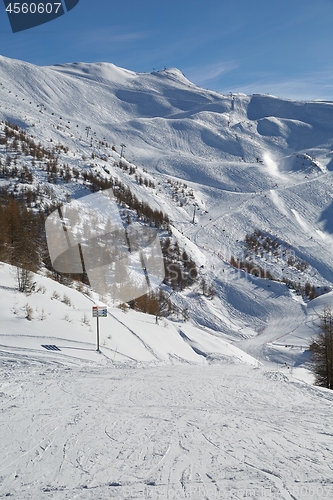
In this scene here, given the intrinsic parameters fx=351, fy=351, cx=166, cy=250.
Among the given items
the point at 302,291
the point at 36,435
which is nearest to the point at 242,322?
the point at 302,291

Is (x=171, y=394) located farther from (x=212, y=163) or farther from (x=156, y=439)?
(x=212, y=163)

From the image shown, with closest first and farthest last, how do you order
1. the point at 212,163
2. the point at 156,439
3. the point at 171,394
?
1. the point at 156,439
2. the point at 171,394
3. the point at 212,163

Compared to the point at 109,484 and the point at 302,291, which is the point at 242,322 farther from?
the point at 109,484

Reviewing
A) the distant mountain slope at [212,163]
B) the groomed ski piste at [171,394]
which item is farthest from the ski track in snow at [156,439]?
the distant mountain slope at [212,163]

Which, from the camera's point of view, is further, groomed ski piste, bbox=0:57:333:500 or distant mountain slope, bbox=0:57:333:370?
distant mountain slope, bbox=0:57:333:370

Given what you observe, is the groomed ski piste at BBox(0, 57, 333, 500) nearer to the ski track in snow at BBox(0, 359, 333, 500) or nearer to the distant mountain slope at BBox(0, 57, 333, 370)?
the ski track in snow at BBox(0, 359, 333, 500)

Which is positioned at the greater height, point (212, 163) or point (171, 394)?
point (212, 163)

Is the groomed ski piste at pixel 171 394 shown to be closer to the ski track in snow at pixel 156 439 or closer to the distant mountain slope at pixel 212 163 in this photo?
the ski track in snow at pixel 156 439

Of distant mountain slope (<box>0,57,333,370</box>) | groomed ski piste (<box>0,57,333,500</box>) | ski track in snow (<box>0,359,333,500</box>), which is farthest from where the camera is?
distant mountain slope (<box>0,57,333,370</box>)

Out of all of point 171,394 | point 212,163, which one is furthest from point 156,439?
point 212,163

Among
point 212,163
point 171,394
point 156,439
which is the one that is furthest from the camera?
point 212,163

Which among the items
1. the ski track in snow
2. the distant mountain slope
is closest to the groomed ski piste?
the ski track in snow

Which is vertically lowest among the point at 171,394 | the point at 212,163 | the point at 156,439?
the point at 171,394

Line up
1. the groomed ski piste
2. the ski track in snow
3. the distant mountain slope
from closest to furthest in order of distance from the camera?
the ski track in snow
the groomed ski piste
the distant mountain slope
